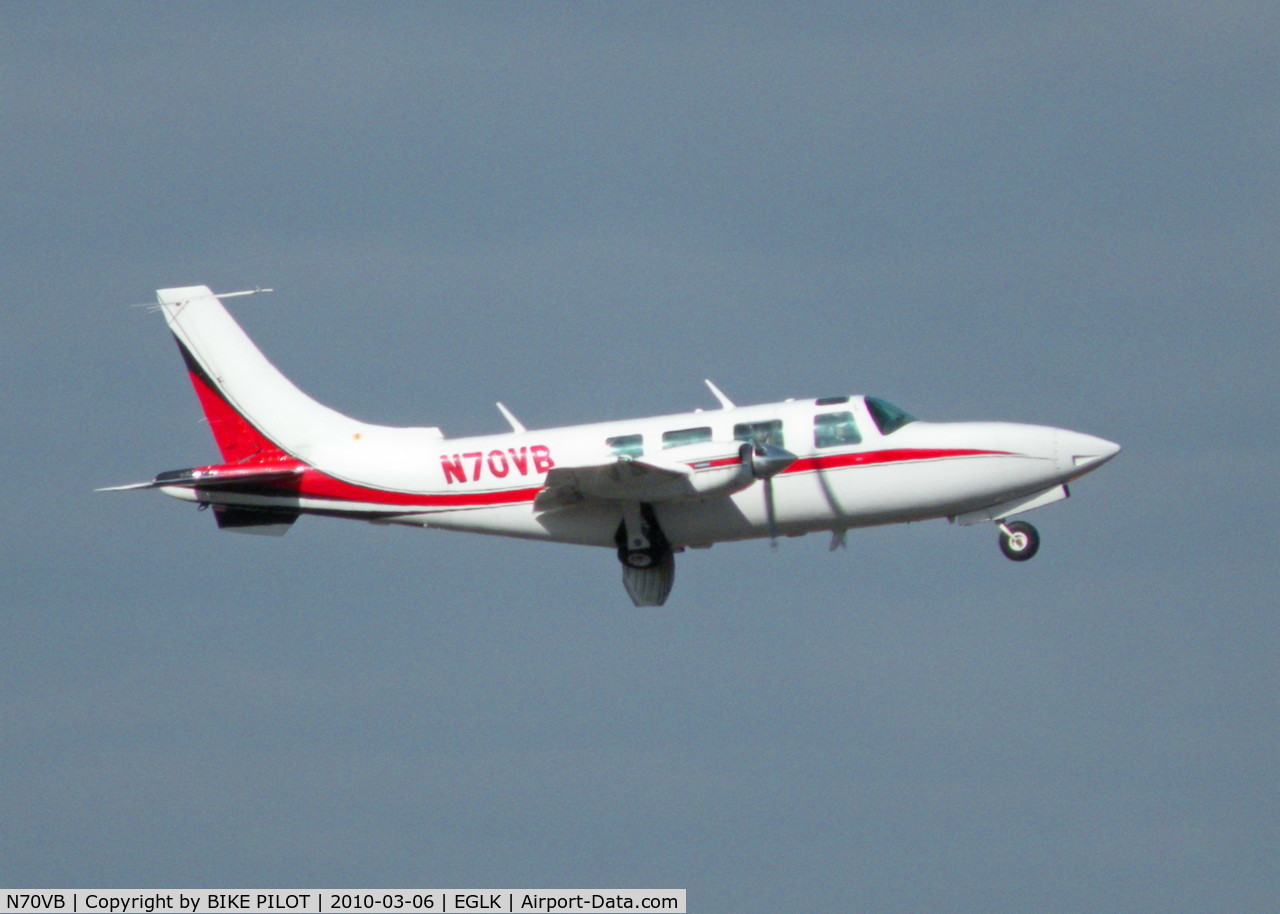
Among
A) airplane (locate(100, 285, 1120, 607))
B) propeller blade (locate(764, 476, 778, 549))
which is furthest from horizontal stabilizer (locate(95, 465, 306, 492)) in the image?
propeller blade (locate(764, 476, 778, 549))

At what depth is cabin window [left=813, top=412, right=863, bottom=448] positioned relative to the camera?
36469 millimetres

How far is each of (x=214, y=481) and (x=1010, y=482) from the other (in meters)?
15.1

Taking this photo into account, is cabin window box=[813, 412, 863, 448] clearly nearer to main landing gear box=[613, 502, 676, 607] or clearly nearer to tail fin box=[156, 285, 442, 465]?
main landing gear box=[613, 502, 676, 607]

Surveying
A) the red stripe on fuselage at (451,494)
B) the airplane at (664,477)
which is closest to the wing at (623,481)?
the airplane at (664,477)

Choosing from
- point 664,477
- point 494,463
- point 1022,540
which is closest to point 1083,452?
point 1022,540

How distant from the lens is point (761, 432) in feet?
119

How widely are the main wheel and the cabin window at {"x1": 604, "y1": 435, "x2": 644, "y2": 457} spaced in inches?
275

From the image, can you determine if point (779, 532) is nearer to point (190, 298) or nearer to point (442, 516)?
point (442, 516)

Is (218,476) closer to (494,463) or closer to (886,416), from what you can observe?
(494,463)

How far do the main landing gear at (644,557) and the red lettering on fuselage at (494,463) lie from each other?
6.25 feet

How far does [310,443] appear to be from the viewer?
3944 cm

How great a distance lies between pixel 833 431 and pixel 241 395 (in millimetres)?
12097

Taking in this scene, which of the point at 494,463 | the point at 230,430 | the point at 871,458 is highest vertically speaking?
the point at 230,430

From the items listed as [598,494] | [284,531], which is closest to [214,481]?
[284,531]
